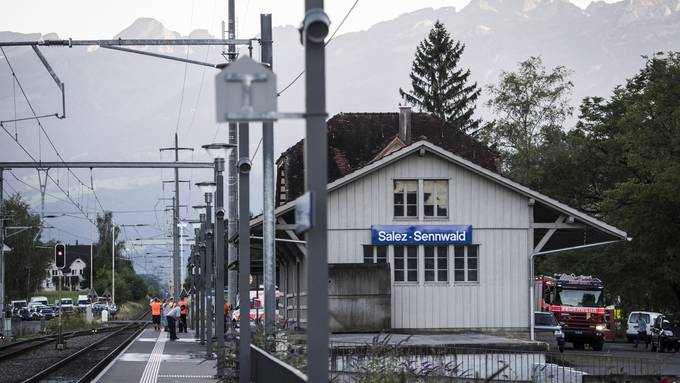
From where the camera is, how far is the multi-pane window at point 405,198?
118 ft

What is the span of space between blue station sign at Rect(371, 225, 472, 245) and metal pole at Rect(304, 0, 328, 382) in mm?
26210

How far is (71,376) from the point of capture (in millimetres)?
27703

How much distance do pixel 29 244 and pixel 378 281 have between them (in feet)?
272

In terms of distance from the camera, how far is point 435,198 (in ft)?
119

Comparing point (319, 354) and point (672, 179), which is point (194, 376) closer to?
point (319, 354)

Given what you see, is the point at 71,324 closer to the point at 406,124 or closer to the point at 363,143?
the point at 363,143

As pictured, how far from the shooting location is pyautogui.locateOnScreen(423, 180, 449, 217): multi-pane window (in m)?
36.1

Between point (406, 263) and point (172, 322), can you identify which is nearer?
point (406, 263)

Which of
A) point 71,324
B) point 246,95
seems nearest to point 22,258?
point 71,324

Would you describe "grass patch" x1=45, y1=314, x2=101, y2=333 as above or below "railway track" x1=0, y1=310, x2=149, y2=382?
below

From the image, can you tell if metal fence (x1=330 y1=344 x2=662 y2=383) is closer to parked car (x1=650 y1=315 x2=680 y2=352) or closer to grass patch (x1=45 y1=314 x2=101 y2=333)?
parked car (x1=650 y1=315 x2=680 y2=352)

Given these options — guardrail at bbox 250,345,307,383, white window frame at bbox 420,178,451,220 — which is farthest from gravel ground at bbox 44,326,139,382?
white window frame at bbox 420,178,451,220

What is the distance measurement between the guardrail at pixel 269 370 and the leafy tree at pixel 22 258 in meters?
93.7

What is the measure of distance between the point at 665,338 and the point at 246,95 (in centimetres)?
4754
